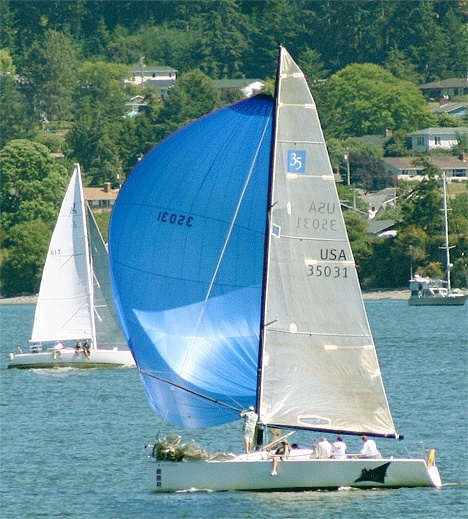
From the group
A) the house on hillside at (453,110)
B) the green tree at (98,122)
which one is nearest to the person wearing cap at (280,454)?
the green tree at (98,122)

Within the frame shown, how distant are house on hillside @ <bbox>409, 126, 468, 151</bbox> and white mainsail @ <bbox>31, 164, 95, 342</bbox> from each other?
93.9 m

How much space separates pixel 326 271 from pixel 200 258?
198 centimetres

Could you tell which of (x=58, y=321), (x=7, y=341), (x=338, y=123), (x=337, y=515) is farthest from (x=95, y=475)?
(x=338, y=123)

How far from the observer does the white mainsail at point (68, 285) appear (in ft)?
174

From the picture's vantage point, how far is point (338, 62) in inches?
7018

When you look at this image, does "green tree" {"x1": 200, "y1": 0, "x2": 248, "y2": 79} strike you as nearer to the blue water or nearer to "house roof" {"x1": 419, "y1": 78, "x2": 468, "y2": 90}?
"house roof" {"x1": 419, "y1": 78, "x2": 468, "y2": 90}

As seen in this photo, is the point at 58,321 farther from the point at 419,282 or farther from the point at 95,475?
the point at 419,282

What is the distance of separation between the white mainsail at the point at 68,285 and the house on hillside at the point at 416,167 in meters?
79.1

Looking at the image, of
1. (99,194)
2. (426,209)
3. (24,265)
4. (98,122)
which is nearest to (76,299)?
(426,209)

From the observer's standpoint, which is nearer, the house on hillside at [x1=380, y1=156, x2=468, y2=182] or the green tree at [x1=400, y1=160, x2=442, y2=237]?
the green tree at [x1=400, y1=160, x2=442, y2=237]

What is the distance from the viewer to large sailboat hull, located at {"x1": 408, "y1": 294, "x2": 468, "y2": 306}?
9669 centimetres

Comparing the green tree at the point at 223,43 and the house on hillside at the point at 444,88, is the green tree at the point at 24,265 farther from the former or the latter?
the green tree at the point at 223,43

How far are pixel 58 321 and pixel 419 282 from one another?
46.4m

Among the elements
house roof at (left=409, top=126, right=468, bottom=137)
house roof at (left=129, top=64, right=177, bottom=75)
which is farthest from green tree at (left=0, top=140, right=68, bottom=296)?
house roof at (left=129, top=64, right=177, bottom=75)
